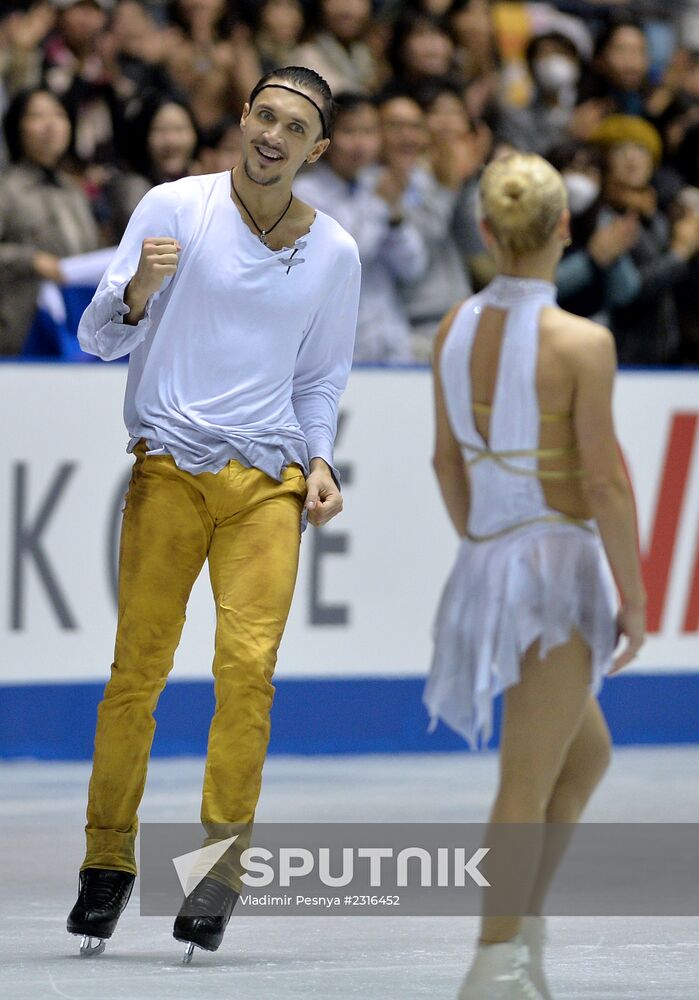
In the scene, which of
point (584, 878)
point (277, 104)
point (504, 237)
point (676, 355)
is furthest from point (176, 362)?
point (676, 355)

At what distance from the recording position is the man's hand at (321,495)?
423 centimetres

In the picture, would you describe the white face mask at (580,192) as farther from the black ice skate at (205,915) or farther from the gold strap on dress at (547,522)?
the gold strap on dress at (547,522)

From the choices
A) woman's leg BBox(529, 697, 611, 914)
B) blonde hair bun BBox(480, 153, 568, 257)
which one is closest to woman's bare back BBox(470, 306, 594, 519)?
blonde hair bun BBox(480, 153, 568, 257)

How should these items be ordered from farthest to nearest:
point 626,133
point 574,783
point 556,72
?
1. point 556,72
2. point 626,133
3. point 574,783

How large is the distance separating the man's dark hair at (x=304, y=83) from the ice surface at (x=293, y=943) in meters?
1.86

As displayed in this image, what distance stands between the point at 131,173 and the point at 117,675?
406 centimetres

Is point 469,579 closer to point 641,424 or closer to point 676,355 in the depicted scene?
point 641,424

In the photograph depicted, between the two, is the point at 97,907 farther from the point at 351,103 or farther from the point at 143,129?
the point at 351,103

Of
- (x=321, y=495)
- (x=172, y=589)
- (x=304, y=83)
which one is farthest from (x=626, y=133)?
(x=172, y=589)

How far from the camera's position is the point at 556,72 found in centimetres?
1037

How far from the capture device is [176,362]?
423 cm

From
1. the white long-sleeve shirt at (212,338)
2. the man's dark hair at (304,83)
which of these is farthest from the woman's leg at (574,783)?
the man's dark hair at (304,83)

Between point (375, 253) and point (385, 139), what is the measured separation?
0.71m

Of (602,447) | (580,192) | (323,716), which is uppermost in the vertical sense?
(602,447)
